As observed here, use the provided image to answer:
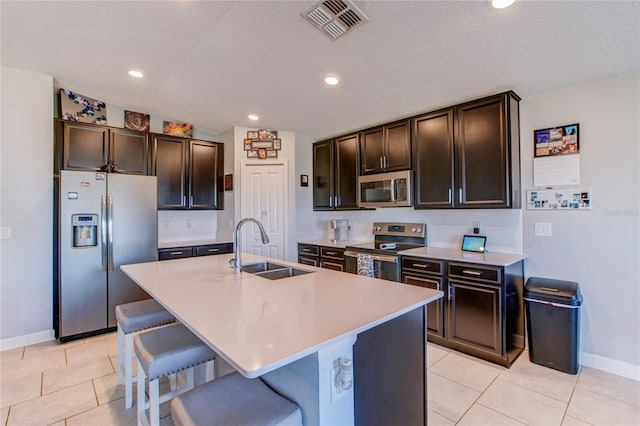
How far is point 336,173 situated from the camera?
4426 millimetres

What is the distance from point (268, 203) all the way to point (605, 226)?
3.73 metres

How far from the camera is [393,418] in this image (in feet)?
4.86

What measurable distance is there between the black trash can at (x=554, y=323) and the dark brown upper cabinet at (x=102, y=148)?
4.46m

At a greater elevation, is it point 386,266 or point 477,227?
point 477,227

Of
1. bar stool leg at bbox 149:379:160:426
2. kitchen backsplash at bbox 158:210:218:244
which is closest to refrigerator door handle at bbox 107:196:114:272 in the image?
kitchen backsplash at bbox 158:210:218:244

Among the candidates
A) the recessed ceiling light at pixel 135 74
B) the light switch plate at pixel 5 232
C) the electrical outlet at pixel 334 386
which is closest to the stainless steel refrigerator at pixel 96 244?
the light switch plate at pixel 5 232

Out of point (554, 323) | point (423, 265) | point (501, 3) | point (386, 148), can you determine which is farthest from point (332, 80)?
point (554, 323)

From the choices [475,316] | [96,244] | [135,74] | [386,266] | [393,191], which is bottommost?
[475,316]

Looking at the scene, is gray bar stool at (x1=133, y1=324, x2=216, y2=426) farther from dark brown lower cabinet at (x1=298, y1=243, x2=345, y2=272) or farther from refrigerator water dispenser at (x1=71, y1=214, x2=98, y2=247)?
dark brown lower cabinet at (x1=298, y1=243, x2=345, y2=272)

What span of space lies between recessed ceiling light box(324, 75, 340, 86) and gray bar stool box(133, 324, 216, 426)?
233 cm

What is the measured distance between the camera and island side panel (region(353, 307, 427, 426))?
143 centimetres

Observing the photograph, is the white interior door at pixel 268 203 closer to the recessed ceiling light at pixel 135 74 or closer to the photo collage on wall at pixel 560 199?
the recessed ceiling light at pixel 135 74

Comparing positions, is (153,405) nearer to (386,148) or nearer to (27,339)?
(27,339)

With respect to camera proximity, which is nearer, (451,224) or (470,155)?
(470,155)
